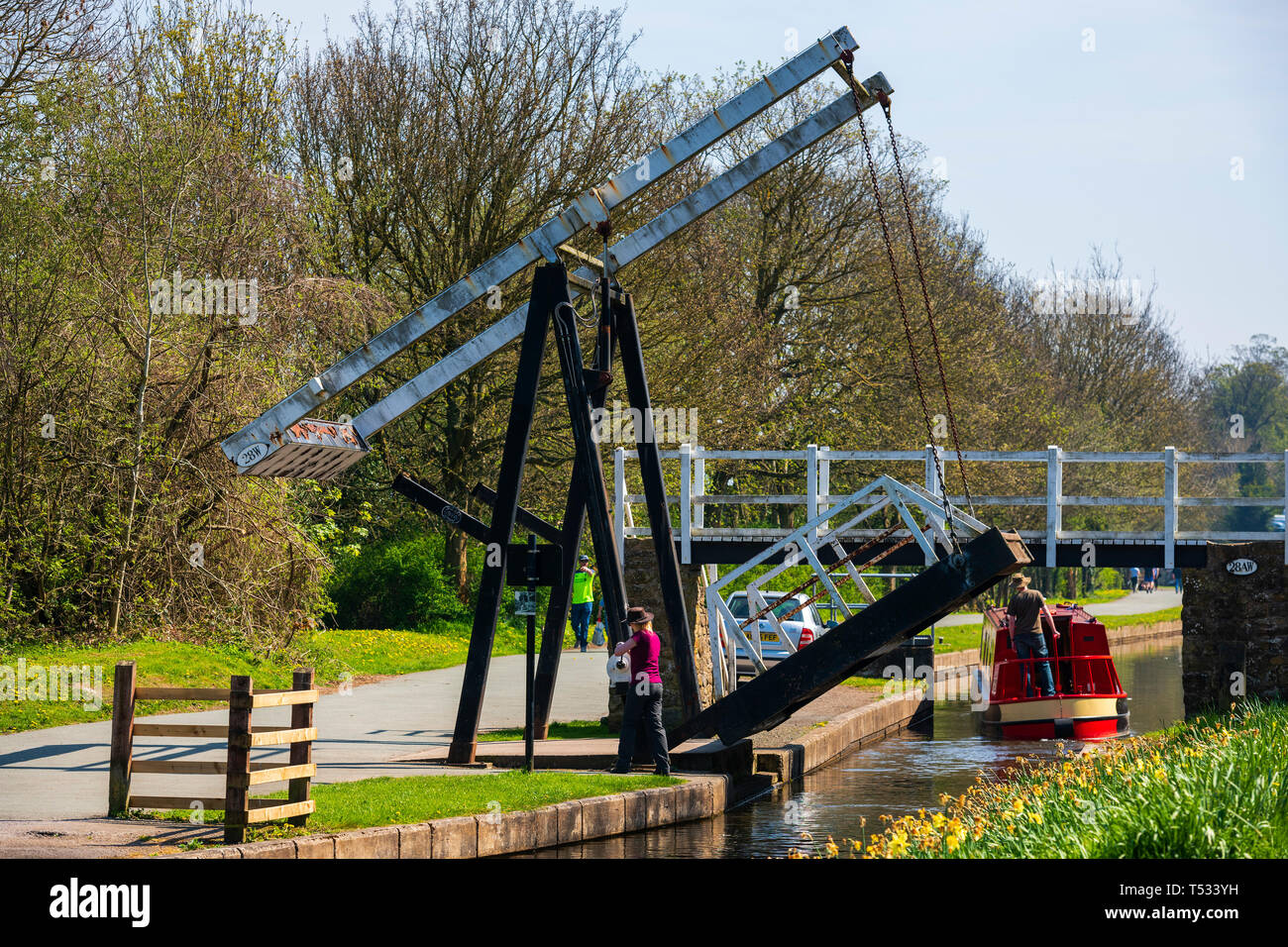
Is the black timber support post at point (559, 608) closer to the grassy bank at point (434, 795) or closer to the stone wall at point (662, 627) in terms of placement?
the stone wall at point (662, 627)

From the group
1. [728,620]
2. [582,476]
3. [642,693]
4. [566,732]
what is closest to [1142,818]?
[642,693]

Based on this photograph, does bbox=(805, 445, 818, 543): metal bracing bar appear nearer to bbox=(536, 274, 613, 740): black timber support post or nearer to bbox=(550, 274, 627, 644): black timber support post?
bbox=(536, 274, 613, 740): black timber support post

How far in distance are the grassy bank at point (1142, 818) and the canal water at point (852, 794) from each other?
8.46 ft

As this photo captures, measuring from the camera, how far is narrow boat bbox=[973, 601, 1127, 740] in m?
18.0

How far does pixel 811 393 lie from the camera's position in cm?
3416

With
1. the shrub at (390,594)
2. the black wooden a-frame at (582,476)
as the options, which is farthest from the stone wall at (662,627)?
the shrub at (390,594)

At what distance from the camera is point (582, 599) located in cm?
2825

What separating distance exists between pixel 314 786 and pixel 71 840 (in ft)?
8.09

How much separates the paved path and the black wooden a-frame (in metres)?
1.38

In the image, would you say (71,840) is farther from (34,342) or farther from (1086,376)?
(1086,376)

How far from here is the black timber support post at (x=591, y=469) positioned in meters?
13.3

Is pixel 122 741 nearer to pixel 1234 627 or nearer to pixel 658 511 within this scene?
pixel 658 511

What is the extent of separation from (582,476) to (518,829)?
4.78m
